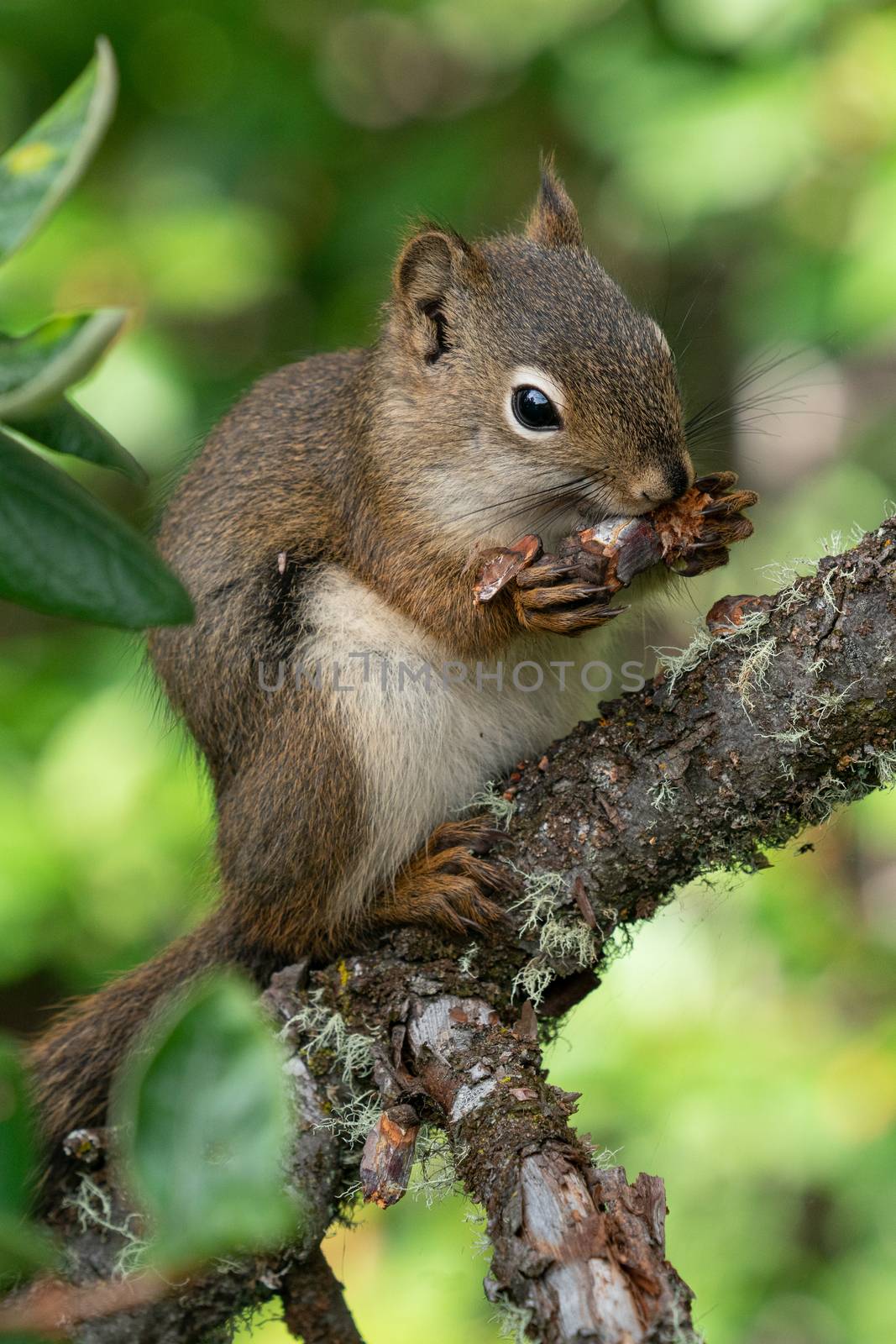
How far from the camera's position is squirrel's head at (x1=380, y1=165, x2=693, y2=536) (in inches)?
83.3

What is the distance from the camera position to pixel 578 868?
6.04 ft

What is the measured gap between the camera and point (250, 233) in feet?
10.6

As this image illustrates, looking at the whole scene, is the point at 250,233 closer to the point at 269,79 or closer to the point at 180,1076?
the point at 269,79

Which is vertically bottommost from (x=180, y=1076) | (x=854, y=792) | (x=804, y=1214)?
(x=180, y=1076)

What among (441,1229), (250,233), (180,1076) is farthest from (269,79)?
(180,1076)

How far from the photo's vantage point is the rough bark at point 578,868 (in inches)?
62.6

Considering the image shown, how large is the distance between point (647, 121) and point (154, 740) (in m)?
2.04

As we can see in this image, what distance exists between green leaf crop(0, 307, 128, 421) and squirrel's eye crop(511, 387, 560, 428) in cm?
148

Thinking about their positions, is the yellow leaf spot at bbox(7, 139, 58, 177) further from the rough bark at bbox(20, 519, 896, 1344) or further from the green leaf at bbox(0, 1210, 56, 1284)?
the rough bark at bbox(20, 519, 896, 1344)

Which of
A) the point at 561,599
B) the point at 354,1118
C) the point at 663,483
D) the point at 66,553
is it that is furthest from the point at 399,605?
the point at 66,553

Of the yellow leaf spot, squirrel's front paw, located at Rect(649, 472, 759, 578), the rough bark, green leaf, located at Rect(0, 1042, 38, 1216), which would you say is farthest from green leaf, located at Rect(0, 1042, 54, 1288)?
squirrel's front paw, located at Rect(649, 472, 759, 578)

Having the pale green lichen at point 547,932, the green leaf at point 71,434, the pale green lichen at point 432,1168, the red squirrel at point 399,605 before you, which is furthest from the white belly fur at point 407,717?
the green leaf at point 71,434

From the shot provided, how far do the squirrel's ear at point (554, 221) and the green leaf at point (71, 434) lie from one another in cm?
181

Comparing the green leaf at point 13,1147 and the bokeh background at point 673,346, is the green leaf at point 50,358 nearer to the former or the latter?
the green leaf at point 13,1147
